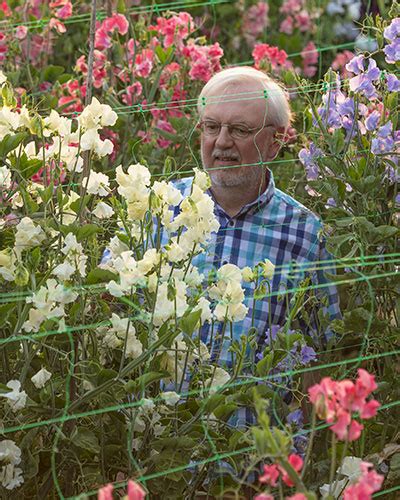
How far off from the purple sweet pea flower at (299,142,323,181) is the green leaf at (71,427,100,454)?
89 cm

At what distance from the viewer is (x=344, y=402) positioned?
1.48 meters

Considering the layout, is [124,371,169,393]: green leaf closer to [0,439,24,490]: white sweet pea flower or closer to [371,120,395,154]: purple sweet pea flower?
[0,439,24,490]: white sweet pea flower

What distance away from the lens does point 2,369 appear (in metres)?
2.21

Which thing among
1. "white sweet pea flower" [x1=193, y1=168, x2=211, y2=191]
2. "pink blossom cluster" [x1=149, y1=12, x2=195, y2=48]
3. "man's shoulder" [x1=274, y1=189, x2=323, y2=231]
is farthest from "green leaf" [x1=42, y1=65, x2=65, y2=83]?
"white sweet pea flower" [x1=193, y1=168, x2=211, y2=191]

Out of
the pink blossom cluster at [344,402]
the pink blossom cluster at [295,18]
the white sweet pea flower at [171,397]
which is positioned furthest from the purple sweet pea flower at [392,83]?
the pink blossom cluster at [295,18]

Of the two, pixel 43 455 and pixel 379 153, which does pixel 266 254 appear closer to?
pixel 379 153

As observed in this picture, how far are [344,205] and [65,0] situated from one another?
174 centimetres

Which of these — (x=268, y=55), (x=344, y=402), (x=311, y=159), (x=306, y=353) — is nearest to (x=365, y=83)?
(x=311, y=159)

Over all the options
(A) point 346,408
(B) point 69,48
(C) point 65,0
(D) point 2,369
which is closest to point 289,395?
(D) point 2,369

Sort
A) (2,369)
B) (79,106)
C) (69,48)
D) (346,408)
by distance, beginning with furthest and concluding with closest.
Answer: (69,48) → (79,106) → (2,369) → (346,408)

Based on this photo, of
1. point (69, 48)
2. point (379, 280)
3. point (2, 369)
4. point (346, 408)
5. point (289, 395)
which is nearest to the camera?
point (346, 408)

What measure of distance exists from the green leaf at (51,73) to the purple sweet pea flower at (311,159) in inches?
59.2

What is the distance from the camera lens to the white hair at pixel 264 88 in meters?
3.14

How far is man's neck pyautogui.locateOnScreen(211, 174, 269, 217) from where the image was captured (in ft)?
10.0
